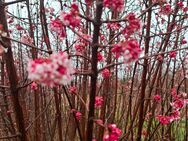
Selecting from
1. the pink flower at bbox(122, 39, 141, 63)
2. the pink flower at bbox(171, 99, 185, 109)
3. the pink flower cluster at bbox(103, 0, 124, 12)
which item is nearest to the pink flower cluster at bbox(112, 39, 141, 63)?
the pink flower at bbox(122, 39, 141, 63)

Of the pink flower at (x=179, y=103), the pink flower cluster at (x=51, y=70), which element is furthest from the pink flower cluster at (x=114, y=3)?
the pink flower at (x=179, y=103)

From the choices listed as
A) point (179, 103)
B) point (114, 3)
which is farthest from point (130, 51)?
point (179, 103)

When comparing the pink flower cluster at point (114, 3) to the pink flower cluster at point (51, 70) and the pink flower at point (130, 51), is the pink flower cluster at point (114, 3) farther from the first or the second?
the pink flower cluster at point (51, 70)

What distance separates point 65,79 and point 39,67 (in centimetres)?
10

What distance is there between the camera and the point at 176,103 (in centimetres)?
380

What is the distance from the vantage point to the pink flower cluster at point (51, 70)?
4.33 feet

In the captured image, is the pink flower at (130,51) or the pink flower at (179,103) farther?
the pink flower at (179,103)

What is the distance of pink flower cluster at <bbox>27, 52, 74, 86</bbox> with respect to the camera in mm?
1318

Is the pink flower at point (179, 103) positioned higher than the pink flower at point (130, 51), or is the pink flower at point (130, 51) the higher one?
the pink flower at point (130, 51)

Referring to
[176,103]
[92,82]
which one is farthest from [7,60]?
[176,103]

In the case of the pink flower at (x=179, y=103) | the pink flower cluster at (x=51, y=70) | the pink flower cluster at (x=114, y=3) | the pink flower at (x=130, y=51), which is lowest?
the pink flower at (x=179, y=103)

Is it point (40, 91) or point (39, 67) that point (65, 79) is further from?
point (40, 91)

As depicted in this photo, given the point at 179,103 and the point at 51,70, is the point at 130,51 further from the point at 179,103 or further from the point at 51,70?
the point at 179,103

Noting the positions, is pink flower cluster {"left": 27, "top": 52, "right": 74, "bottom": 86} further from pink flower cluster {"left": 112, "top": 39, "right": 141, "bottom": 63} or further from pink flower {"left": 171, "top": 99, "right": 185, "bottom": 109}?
Result: pink flower {"left": 171, "top": 99, "right": 185, "bottom": 109}
